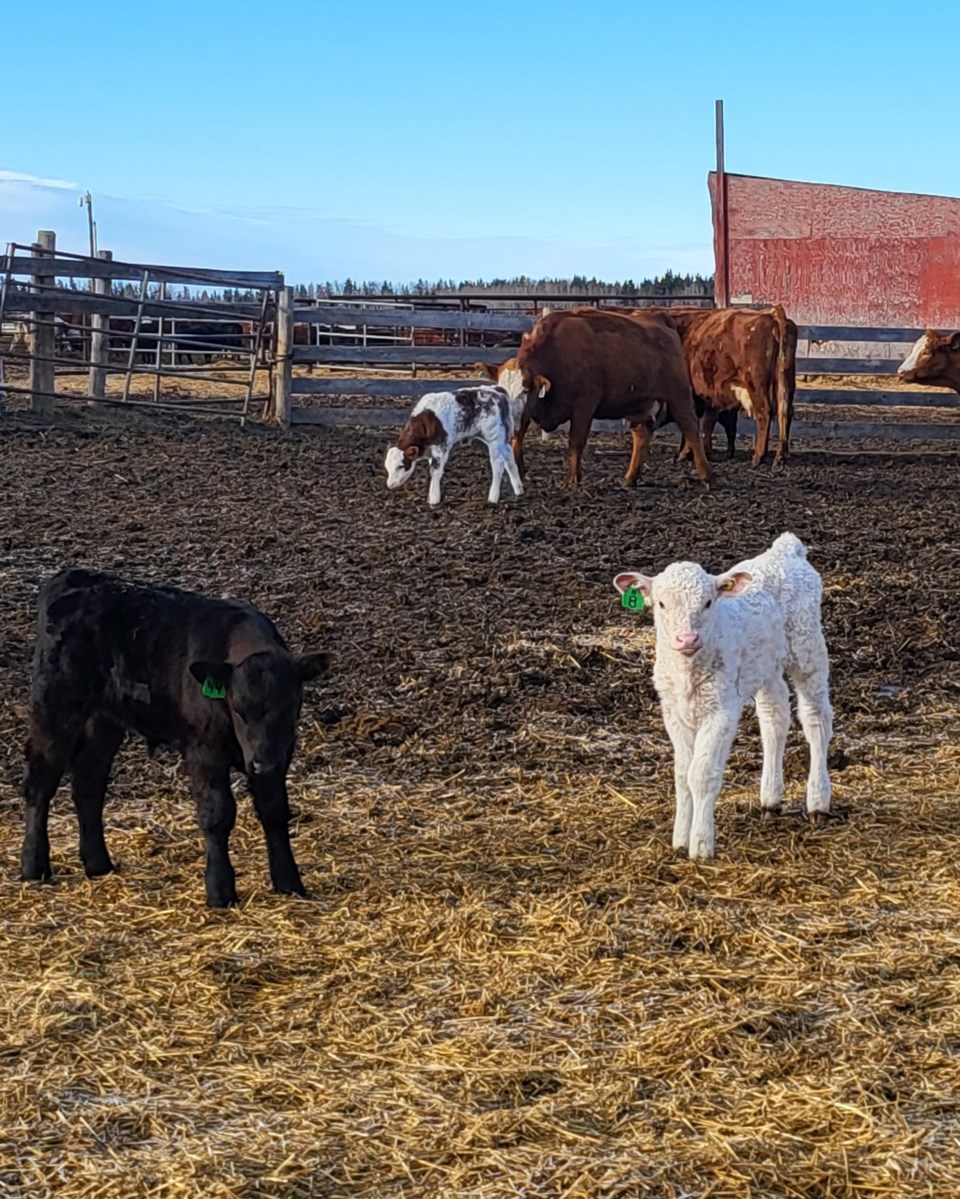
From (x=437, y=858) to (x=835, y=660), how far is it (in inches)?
134

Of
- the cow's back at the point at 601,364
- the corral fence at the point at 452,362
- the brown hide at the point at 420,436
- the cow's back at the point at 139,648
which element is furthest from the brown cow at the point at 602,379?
the cow's back at the point at 139,648

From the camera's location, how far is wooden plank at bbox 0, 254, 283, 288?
1820cm

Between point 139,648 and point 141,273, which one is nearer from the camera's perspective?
point 139,648

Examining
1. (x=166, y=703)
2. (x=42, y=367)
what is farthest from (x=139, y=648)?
(x=42, y=367)

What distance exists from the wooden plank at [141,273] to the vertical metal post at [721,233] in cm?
1253

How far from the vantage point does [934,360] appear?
18281 millimetres

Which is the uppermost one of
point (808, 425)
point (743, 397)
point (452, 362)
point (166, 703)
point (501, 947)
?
point (452, 362)

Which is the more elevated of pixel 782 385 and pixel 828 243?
pixel 828 243

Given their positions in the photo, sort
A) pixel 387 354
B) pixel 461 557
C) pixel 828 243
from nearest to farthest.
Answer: pixel 461 557 → pixel 387 354 → pixel 828 243

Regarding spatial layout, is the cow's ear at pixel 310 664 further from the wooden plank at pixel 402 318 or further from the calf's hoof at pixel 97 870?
the wooden plank at pixel 402 318

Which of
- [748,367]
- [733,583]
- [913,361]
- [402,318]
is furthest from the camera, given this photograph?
[402,318]

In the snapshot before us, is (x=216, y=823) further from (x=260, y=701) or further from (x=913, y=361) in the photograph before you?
(x=913, y=361)

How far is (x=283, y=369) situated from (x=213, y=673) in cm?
1388

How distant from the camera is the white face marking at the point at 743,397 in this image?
16.9m
